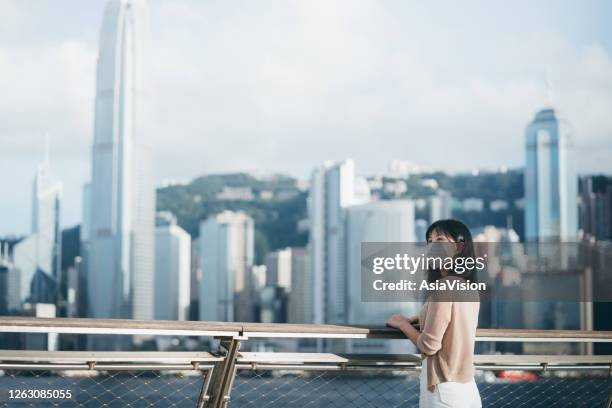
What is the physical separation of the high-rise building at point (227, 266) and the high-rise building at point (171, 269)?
6.70 ft

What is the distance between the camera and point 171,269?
100188 millimetres

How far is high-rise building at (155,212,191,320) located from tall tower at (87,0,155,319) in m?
0.85

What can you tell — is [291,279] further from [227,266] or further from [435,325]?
[435,325]

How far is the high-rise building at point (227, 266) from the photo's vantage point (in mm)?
91500

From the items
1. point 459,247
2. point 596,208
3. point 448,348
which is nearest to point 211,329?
point 448,348

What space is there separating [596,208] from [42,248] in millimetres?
56772

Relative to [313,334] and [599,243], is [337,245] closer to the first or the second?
[599,243]

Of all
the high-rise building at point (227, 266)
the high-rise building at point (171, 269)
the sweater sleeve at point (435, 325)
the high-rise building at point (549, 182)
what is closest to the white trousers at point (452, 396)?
the sweater sleeve at point (435, 325)

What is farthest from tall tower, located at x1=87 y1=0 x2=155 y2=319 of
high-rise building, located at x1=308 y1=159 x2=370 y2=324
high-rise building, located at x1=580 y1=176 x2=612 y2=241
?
high-rise building, located at x1=580 y1=176 x2=612 y2=241

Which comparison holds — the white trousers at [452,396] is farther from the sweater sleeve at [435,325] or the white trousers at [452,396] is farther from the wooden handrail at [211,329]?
the wooden handrail at [211,329]

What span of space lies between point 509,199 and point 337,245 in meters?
19.5

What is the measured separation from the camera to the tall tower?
93.5 m

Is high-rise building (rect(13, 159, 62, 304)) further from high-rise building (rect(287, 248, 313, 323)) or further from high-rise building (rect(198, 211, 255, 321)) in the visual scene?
high-rise building (rect(287, 248, 313, 323))

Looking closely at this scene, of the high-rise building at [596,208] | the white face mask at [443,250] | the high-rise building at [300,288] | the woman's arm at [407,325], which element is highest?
the high-rise building at [596,208]
